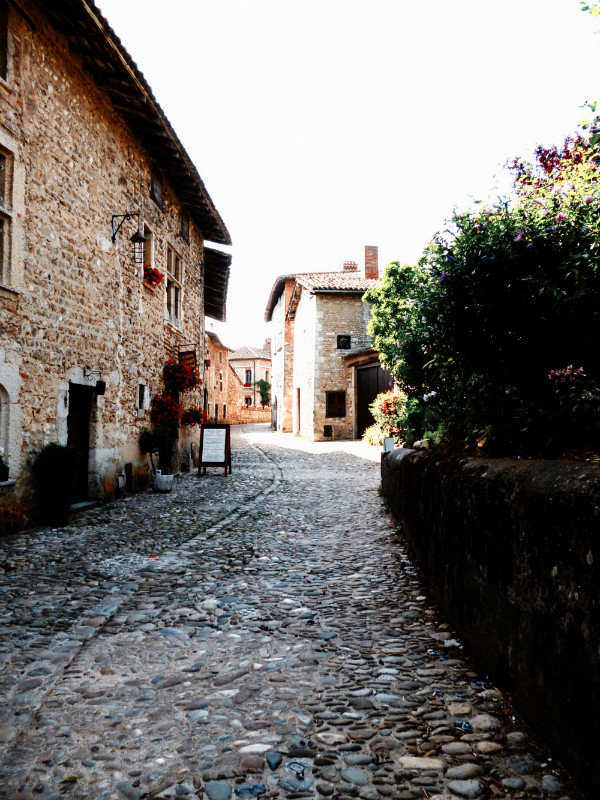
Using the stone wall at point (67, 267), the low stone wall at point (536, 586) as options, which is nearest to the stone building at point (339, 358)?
the stone wall at point (67, 267)

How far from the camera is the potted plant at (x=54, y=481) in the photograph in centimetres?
603

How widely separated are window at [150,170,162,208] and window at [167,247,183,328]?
1.15 m

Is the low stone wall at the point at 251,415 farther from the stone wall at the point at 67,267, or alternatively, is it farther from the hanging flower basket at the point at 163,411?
the stone wall at the point at 67,267

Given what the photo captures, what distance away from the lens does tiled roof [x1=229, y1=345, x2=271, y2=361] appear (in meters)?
57.3

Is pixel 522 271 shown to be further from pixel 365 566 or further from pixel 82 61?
pixel 82 61

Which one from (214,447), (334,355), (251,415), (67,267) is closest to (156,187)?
(67,267)

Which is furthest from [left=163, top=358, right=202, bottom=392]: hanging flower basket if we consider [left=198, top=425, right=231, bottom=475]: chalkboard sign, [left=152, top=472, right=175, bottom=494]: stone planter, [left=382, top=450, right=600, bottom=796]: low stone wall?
[left=382, top=450, right=600, bottom=796]: low stone wall

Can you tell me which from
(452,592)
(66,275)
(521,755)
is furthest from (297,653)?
(66,275)

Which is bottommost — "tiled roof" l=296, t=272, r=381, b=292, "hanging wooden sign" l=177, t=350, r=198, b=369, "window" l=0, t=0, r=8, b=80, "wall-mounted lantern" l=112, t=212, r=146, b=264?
"hanging wooden sign" l=177, t=350, r=198, b=369

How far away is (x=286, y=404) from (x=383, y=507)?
914 inches

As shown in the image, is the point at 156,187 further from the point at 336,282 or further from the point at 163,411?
the point at 336,282

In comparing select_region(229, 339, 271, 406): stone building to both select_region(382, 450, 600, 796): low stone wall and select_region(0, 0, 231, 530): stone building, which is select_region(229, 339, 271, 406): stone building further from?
select_region(382, 450, 600, 796): low stone wall

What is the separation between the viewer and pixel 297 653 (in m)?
2.85

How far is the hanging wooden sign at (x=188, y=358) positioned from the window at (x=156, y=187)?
294cm
